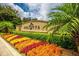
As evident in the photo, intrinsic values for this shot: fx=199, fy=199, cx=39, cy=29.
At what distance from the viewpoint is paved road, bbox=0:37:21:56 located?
2.05 metres

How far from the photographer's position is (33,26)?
211cm

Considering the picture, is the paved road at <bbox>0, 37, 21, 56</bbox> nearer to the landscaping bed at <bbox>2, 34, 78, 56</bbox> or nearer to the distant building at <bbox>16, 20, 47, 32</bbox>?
the landscaping bed at <bbox>2, 34, 78, 56</bbox>

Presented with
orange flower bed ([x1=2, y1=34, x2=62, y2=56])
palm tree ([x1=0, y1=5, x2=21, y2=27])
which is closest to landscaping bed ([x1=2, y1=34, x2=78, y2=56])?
orange flower bed ([x1=2, y1=34, x2=62, y2=56])

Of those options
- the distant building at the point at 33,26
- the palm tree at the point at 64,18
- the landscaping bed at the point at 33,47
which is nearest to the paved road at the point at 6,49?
the landscaping bed at the point at 33,47

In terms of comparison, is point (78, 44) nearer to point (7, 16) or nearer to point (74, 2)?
point (74, 2)

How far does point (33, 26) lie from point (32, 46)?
0.21 m

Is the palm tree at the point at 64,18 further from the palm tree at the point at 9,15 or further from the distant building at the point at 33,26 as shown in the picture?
the palm tree at the point at 9,15

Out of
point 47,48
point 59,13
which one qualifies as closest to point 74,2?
point 59,13

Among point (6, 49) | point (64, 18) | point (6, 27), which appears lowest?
point (6, 49)

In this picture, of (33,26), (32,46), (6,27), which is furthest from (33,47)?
(6,27)

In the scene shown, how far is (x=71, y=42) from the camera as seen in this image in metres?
2.11

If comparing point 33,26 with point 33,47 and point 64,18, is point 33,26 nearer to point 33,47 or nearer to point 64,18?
point 33,47

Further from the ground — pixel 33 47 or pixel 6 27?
pixel 6 27

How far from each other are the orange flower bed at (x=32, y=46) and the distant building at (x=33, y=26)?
3.9 inches
